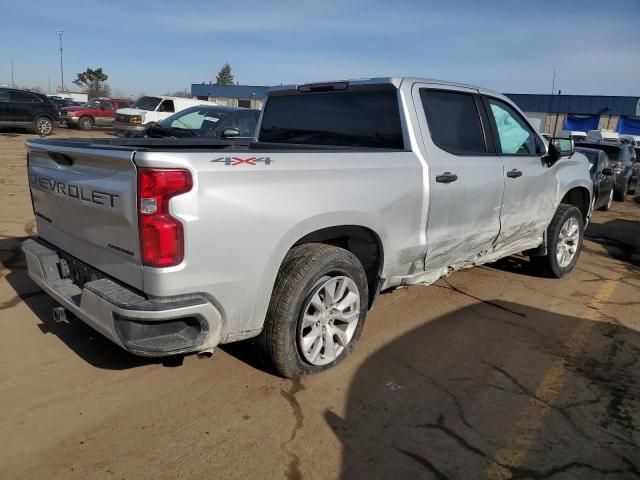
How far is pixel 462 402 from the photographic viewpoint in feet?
10.5

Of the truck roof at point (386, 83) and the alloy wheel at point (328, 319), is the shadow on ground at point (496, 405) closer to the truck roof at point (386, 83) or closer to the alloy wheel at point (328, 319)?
the alloy wheel at point (328, 319)

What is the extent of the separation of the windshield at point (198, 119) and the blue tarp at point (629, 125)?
1465 inches

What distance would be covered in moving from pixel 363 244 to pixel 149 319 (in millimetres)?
1674

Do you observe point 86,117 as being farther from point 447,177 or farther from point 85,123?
point 447,177

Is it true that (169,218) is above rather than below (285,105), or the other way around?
below

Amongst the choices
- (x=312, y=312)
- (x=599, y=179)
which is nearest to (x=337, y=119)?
(x=312, y=312)

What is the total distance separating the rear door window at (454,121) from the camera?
Answer: 398 cm

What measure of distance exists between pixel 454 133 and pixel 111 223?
8.89 feet

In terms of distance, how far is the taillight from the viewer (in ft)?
8.08

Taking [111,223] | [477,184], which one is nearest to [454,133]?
[477,184]

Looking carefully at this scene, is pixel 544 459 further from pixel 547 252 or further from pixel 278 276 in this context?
pixel 547 252

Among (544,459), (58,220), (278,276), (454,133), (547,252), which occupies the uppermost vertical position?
(454,133)

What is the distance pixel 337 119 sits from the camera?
14.1ft

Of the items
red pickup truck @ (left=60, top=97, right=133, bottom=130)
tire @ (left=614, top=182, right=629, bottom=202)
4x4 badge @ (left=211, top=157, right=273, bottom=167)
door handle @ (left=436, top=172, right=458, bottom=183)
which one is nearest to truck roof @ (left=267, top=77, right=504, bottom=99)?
door handle @ (left=436, top=172, right=458, bottom=183)
